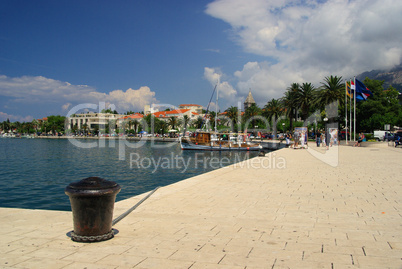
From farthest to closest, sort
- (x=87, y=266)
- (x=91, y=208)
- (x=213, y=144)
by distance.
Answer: (x=213, y=144) → (x=91, y=208) → (x=87, y=266)

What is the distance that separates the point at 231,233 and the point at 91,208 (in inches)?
87.9

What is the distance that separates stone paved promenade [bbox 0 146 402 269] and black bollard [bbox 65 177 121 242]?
16 centimetres

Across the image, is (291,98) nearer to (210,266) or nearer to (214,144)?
(214,144)

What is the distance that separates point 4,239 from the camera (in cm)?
494

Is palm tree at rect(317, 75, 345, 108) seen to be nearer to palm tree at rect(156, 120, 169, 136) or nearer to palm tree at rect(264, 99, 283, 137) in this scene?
palm tree at rect(264, 99, 283, 137)

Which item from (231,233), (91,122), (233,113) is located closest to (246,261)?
(231,233)

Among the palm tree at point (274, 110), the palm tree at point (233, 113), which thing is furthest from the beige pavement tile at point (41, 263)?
the palm tree at point (233, 113)

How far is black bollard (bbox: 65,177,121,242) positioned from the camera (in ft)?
15.3

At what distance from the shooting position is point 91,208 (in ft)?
15.4

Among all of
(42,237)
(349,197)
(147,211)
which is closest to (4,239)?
(42,237)

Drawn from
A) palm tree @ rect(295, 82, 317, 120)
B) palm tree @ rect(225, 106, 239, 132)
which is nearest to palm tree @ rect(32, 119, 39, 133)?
palm tree @ rect(225, 106, 239, 132)

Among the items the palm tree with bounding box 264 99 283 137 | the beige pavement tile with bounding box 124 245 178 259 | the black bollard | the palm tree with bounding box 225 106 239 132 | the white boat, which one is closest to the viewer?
the beige pavement tile with bounding box 124 245 178 259

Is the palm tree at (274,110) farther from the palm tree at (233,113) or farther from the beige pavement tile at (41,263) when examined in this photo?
the beige pavement tile at (41,263)

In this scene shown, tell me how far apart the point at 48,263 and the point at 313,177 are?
33.4 feet
